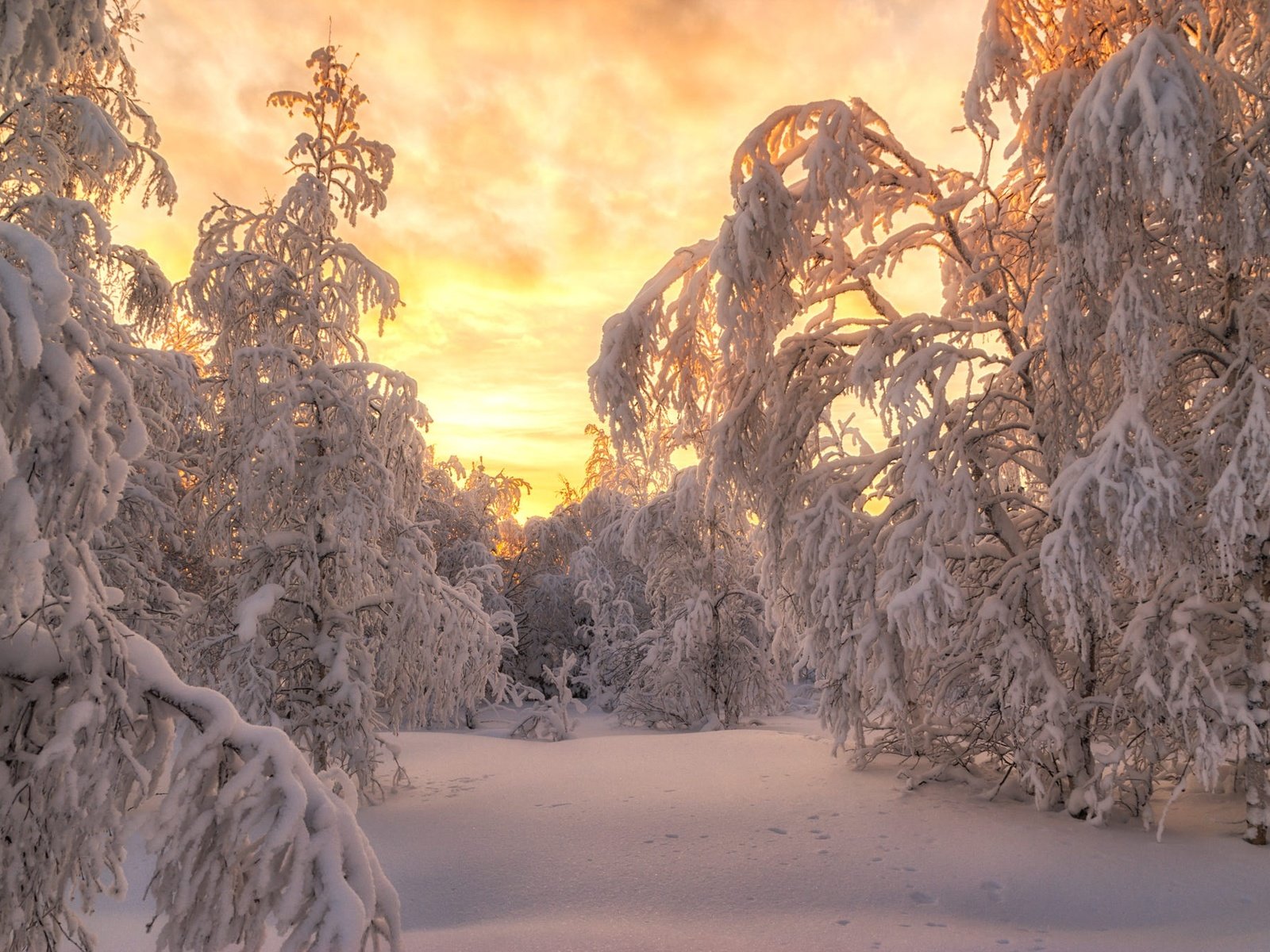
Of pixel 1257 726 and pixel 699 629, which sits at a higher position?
pixel 699 629

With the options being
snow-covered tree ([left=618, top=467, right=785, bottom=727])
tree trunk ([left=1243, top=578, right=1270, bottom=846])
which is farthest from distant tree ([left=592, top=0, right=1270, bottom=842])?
snow-covered tree ([left=618, top=467, right=785, bottom=727])

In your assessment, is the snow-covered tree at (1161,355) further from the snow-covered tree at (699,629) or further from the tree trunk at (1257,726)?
the snow-covered tree at (699,629)

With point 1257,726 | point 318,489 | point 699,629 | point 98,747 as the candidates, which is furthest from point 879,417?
point 699,629

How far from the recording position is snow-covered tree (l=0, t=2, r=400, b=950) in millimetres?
2021

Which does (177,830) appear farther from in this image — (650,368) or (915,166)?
(915,166)

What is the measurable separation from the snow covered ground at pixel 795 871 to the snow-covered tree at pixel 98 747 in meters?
2.90

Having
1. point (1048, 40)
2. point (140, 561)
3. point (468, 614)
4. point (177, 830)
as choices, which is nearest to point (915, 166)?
point (1048, 40)

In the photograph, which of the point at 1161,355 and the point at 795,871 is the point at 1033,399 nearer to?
the point at 1161,355

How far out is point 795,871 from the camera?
5.72 meters

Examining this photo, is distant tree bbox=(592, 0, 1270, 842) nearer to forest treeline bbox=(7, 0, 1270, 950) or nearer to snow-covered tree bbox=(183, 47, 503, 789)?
forest treeline bbox=(7, 0, 1270, 950)

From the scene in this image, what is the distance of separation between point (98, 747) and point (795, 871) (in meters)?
4.75

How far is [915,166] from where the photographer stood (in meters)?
7.37

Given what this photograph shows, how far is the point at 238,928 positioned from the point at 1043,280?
6.39m

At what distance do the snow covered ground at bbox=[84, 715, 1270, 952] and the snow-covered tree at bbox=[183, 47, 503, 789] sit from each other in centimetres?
123
